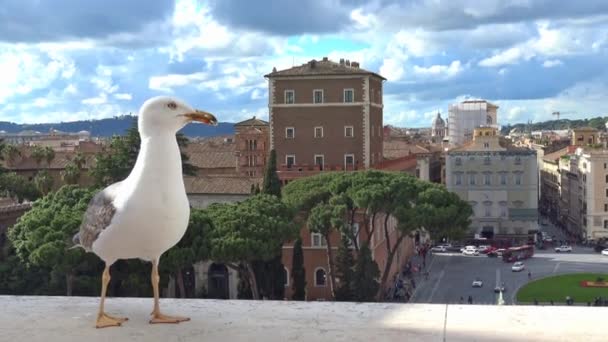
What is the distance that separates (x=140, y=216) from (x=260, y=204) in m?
21.1

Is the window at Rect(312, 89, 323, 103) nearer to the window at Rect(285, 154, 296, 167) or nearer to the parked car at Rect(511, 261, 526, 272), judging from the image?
the window at Rect(285, 154, 296, 167)

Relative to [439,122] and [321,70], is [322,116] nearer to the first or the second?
[321,70]

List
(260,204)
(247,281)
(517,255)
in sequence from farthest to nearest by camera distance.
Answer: (517,255)
(247,281)
(260,204)

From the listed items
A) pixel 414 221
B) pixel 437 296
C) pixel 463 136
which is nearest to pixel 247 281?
pixel 414 221

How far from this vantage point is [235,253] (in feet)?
79.1

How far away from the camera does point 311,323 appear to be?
477 cm

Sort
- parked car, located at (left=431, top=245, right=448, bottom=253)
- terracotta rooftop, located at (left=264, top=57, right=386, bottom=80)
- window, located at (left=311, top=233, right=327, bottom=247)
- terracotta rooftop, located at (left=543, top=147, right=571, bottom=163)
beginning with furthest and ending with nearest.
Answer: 1. terracotta rooftop, located at (left=543, top=147, right=571, bottom=163)
2. parked car, located at (left=431, top=245, right=448, bottom=253)
3. terracotta rooftop, located at (left=264, top=57, right=386, bottom=80)
4. window, located at (left=311, top=233, right=327, bottom=247)

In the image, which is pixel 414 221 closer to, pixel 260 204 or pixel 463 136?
pixel 260 204

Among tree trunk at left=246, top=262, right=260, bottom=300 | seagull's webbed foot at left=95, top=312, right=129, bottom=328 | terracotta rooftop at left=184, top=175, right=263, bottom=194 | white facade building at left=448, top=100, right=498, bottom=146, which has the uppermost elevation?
white facade building at left=448, top=100, right=498, bottom=146

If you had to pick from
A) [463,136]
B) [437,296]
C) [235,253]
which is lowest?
[437,296]

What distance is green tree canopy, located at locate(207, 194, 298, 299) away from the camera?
2409 centimetres

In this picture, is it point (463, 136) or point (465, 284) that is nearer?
point (465, 284)

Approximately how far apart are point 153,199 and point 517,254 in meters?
47.8

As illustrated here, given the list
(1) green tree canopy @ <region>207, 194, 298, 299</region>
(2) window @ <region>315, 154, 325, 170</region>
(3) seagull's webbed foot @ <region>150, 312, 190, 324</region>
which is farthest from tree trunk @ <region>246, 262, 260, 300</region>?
(3) seagull's webbed foot @ <region>150, 312, 190, 324</region>
